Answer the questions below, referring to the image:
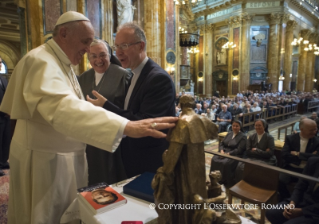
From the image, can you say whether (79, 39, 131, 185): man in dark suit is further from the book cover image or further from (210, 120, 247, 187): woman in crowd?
(210, 120, 247, 187): woman in crowd

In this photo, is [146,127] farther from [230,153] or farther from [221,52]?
[221,52]

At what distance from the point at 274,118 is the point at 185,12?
12.2 meters

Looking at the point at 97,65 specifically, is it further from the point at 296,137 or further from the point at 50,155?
the point at 296,137

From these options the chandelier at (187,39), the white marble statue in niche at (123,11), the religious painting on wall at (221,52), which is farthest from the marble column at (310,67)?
the white marble statue in niche at (123,11)

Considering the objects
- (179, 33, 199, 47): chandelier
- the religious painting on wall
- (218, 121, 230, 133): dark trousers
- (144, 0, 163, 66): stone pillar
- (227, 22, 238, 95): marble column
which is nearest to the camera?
(218, 121, 230, 133): dark trousers

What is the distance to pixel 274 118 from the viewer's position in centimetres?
1248

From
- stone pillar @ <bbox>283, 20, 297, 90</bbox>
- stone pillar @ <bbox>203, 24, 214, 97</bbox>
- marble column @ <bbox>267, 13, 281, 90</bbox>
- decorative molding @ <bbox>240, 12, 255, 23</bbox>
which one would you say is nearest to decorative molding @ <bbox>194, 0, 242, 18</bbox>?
stone pillar @ <bbox>203, 24, 214, 97</bbox>

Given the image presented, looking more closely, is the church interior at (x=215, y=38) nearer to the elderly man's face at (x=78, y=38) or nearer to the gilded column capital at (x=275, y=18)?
the gilded column capital at (x=275, y=18)

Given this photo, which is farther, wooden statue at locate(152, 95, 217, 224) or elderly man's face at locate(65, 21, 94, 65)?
elderly man's face at locate(65, 21, 94, 65)

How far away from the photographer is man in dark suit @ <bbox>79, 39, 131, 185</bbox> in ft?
6.44

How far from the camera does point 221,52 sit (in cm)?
2409

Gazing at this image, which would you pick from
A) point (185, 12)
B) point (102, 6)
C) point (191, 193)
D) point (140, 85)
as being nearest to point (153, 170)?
point (140, 85)

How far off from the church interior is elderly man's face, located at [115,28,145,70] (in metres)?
5.84

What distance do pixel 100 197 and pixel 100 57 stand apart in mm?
1385
